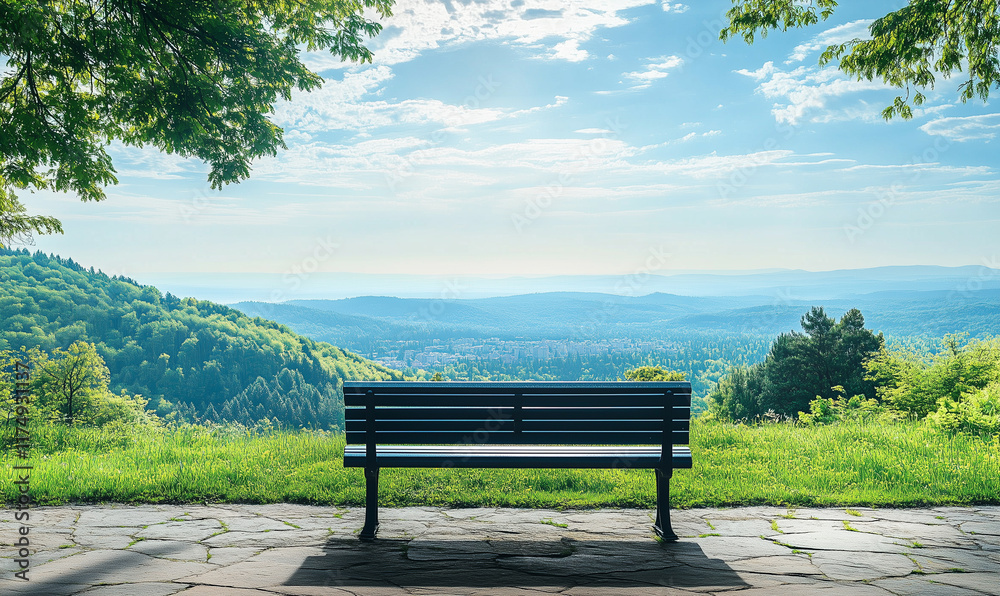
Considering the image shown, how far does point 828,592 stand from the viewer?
9.55 ft

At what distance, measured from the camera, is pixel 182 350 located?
58.8 m

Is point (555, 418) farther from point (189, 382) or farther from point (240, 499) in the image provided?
point (189, 382)

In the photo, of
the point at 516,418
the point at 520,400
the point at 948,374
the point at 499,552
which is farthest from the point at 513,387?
the point at 948,374

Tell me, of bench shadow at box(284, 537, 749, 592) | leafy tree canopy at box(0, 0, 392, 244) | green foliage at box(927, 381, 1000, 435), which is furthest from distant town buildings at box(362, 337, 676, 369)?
→ bench shadow at box(284, 537, 749, 592)

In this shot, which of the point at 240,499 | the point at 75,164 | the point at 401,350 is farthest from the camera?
the point at 401,350

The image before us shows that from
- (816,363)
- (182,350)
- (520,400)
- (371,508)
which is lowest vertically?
(182,350)

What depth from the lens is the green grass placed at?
4770 mm

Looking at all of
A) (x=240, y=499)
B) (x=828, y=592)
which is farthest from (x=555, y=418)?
(x=240, y=499)

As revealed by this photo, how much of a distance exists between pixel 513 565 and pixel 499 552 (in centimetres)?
24

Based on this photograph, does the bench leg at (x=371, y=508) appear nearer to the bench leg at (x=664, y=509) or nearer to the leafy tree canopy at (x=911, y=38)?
the bench leg at (x=664, y=509)

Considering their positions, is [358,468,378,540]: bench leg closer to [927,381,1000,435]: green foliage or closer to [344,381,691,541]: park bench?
[344,381,691,541]: park bench

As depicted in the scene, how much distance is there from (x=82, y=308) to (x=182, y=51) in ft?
205

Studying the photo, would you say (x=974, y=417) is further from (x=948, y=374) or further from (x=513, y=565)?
(x=513, y=565)

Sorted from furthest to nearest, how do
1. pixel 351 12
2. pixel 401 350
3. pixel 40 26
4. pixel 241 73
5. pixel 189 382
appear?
pixel 401 350 → pixel 189 382 → pixel 351 12 → pixel 241 73 → pixel 40 26
